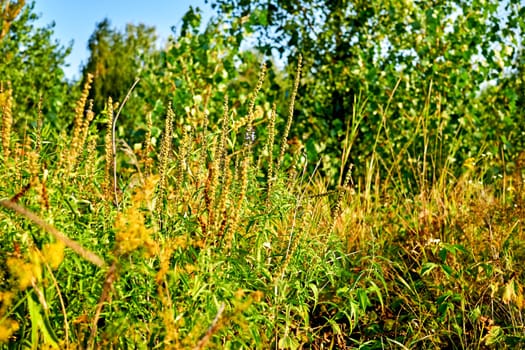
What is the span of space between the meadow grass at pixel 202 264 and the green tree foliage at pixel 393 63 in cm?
207

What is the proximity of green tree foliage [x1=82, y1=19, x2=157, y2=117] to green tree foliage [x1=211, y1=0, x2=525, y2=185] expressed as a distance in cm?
868

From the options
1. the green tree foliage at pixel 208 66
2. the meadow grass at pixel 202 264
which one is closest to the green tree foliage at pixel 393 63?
the green tree foliage at pixel 208 66

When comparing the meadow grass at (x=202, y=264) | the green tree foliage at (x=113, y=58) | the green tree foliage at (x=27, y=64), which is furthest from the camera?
the green tree foliage at (x=113, y=58)

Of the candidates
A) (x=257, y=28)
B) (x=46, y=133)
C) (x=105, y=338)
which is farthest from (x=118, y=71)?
(x=105, y=338)

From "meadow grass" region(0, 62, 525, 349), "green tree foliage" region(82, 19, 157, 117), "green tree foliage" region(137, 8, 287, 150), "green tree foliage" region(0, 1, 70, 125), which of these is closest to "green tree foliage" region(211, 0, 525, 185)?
"green tree foliage" region(137, 8, 287, 150)

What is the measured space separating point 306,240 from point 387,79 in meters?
3.31

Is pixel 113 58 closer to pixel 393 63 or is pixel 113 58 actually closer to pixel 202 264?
pixel 393 63

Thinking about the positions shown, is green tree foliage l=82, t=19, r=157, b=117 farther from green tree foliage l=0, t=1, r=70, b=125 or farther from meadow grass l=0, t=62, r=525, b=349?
meadow grass l=0, t=62, r=525, b=349

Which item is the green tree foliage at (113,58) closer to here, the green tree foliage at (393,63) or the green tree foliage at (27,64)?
the green tree foliage at (27,64)

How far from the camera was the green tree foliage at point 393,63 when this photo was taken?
5.21 metres

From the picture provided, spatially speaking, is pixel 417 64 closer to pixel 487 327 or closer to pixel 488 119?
pixel 488 119

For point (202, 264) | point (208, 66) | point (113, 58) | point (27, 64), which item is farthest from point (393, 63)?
point (113, 58)

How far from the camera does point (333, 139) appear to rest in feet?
17.1

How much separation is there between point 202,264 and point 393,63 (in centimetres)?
392
